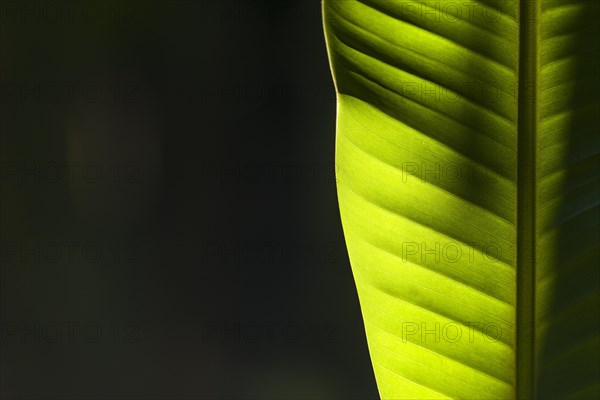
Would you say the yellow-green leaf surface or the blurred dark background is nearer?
the yellow-green leaf surface

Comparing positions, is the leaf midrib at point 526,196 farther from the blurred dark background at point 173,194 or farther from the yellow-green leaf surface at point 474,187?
the blurred dark background at point 173,194

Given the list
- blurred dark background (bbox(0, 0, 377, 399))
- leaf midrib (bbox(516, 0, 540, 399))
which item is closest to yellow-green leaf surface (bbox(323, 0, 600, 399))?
leaf midrib (bbox(516, 0, 540, 399))

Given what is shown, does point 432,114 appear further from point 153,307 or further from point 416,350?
point 153,307

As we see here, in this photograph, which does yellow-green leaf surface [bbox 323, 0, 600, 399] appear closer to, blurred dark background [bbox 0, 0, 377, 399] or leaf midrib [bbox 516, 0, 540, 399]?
leaf midrib [bbox 516, 0, 540, 399]

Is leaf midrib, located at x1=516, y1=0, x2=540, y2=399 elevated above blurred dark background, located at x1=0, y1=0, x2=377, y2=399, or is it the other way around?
A: blurred dark background, located at x1=0, y1=0, x2=377, y2=399

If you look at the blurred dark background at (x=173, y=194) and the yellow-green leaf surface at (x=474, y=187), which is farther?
the blurred dark background at (x=173, y=194)

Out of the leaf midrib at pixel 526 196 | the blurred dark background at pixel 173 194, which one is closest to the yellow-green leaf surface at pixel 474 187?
the leaf midrib at pixel 526 196
